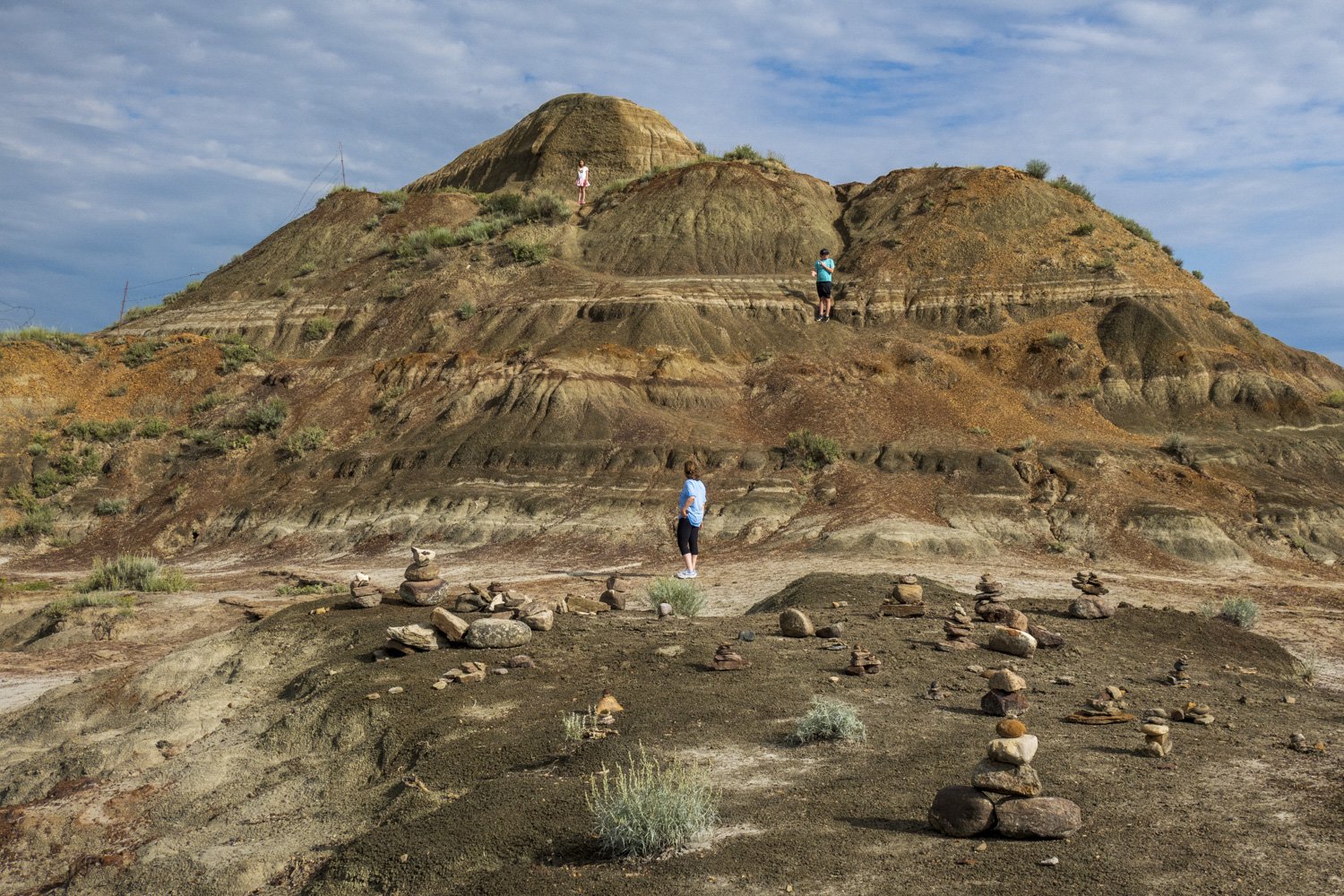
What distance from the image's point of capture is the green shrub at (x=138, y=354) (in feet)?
116

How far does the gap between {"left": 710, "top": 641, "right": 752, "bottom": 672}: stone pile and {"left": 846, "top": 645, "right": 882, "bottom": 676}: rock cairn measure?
3.49 ft

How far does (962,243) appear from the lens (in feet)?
116

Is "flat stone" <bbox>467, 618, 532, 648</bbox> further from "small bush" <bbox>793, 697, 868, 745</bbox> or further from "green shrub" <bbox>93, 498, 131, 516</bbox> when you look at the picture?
"green shrub" <bbox>93, 498, 131, 516</bbox>

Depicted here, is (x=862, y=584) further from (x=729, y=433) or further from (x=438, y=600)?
(x=729, y=433)

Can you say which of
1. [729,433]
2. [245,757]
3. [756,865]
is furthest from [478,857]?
[729,433]

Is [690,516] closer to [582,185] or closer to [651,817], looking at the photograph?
[651,817]

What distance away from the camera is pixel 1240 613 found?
13602 mm

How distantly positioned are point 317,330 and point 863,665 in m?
32.2

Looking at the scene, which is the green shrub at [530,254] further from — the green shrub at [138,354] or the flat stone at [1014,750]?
the flat stone at [1014,750]

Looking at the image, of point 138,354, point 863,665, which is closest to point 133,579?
point 863,665

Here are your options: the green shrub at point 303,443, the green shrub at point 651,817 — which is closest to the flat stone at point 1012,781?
the green shrub at point 651,817

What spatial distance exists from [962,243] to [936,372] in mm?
8923

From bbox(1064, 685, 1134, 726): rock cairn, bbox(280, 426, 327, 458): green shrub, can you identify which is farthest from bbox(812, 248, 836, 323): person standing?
bbox(1064, 685, 1134, 726): rock cairn

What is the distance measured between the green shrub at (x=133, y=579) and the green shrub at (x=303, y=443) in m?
8.50
